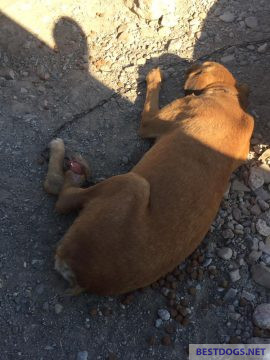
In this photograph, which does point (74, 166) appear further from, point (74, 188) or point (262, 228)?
point (262, 228)

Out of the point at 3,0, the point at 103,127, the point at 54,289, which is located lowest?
the point at 54,289

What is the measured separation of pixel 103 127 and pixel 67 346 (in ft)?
7.20

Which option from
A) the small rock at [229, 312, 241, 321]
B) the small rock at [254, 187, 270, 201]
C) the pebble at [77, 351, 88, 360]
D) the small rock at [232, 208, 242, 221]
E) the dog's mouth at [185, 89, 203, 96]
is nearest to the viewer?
the pebble at [77, 351, 88, 360]

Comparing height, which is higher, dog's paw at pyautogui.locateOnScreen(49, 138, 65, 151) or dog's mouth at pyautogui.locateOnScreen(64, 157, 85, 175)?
dog's paw at pyautogui.locateOnScreen(49, 138, 65, 151)

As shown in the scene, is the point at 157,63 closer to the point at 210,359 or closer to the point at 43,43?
the point at 43,43

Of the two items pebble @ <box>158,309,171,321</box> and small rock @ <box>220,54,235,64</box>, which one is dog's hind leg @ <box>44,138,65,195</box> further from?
small rock @ <box>220,54,235,64</box>

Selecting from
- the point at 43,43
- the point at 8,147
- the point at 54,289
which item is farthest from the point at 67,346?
the point at 43,43

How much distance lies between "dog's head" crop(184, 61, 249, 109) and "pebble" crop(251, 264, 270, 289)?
1.55 meters

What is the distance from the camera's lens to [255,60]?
5762 mm

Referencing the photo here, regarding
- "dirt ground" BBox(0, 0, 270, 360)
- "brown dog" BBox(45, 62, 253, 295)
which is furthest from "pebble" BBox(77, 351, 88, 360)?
"brown dog" BBox(45, 62, 253, 295)

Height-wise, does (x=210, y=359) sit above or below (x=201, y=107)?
below

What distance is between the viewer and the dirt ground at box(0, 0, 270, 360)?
410 cm

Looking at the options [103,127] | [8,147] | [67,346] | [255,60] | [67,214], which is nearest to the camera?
[67,346]

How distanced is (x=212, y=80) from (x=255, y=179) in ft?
3.49
